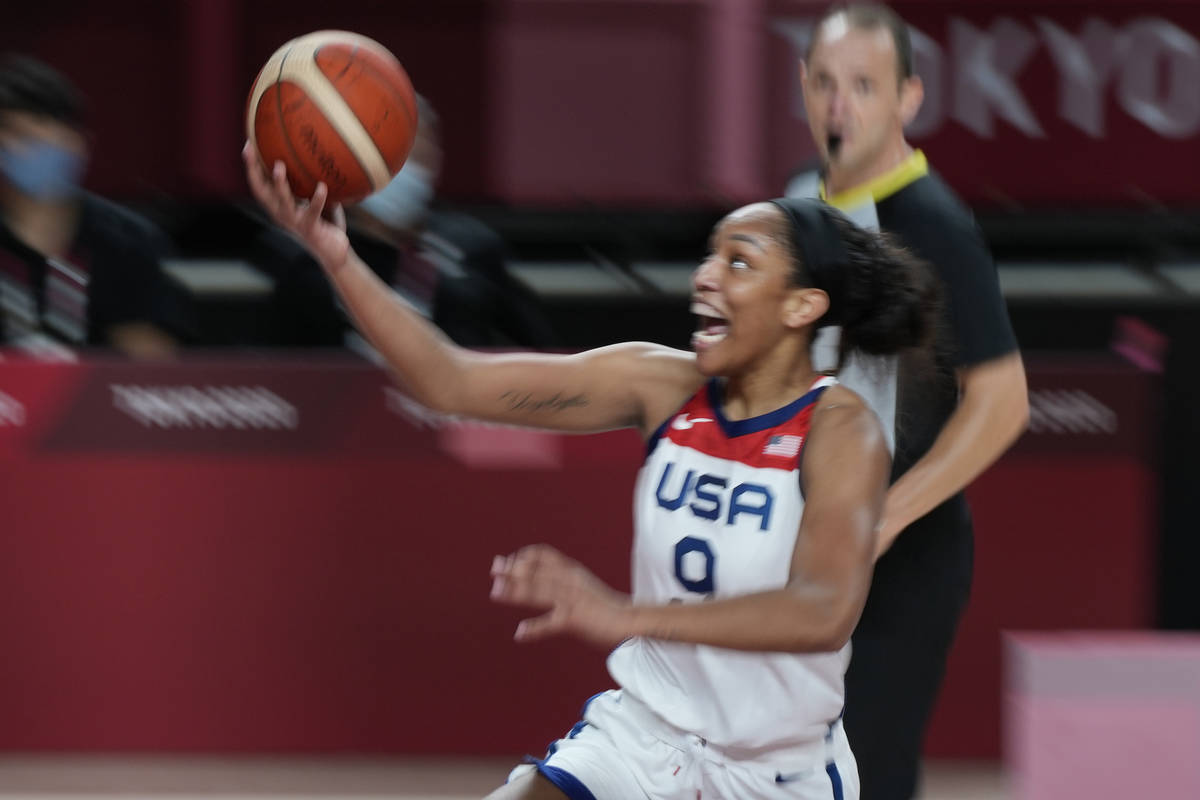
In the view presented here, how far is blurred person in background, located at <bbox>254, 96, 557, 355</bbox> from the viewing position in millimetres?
4801

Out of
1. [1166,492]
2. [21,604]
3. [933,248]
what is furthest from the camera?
[1166,492]

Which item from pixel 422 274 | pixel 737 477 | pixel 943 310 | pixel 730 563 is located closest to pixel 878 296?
pixel 943 310

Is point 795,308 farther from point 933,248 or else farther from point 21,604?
point 21,604

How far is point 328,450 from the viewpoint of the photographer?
4.46 metres

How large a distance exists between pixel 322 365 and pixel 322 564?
1.67 feet

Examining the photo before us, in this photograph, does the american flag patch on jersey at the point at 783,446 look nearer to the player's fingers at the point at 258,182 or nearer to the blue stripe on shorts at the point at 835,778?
the blue stripe on shorts at the point at 835,778

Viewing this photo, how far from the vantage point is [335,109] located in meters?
2.76

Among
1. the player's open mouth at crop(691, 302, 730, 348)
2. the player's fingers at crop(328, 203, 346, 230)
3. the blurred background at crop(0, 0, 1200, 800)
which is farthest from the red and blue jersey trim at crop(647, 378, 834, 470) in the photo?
the blurred background at crop(0, 0, 1200, 800)

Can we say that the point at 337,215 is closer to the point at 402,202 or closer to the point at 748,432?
the point at 748,432

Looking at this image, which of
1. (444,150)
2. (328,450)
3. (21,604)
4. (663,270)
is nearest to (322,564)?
(328,450)

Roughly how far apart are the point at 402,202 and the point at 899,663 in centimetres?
249

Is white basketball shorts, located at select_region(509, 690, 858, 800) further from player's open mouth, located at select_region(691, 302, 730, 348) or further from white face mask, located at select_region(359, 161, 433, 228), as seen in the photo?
white face mask, located at select_region(359, 161, 433, 228)

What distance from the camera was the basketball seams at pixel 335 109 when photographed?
2754mm

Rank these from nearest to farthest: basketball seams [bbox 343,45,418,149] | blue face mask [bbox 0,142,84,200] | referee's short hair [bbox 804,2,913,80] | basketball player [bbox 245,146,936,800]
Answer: basketball player [bbox 245,146,936,800], basketball seams [bbox 343,45,418,149], referee's short hair [bbox 804,2,913,80], blue face mask [bbox 0,142,84,200]
